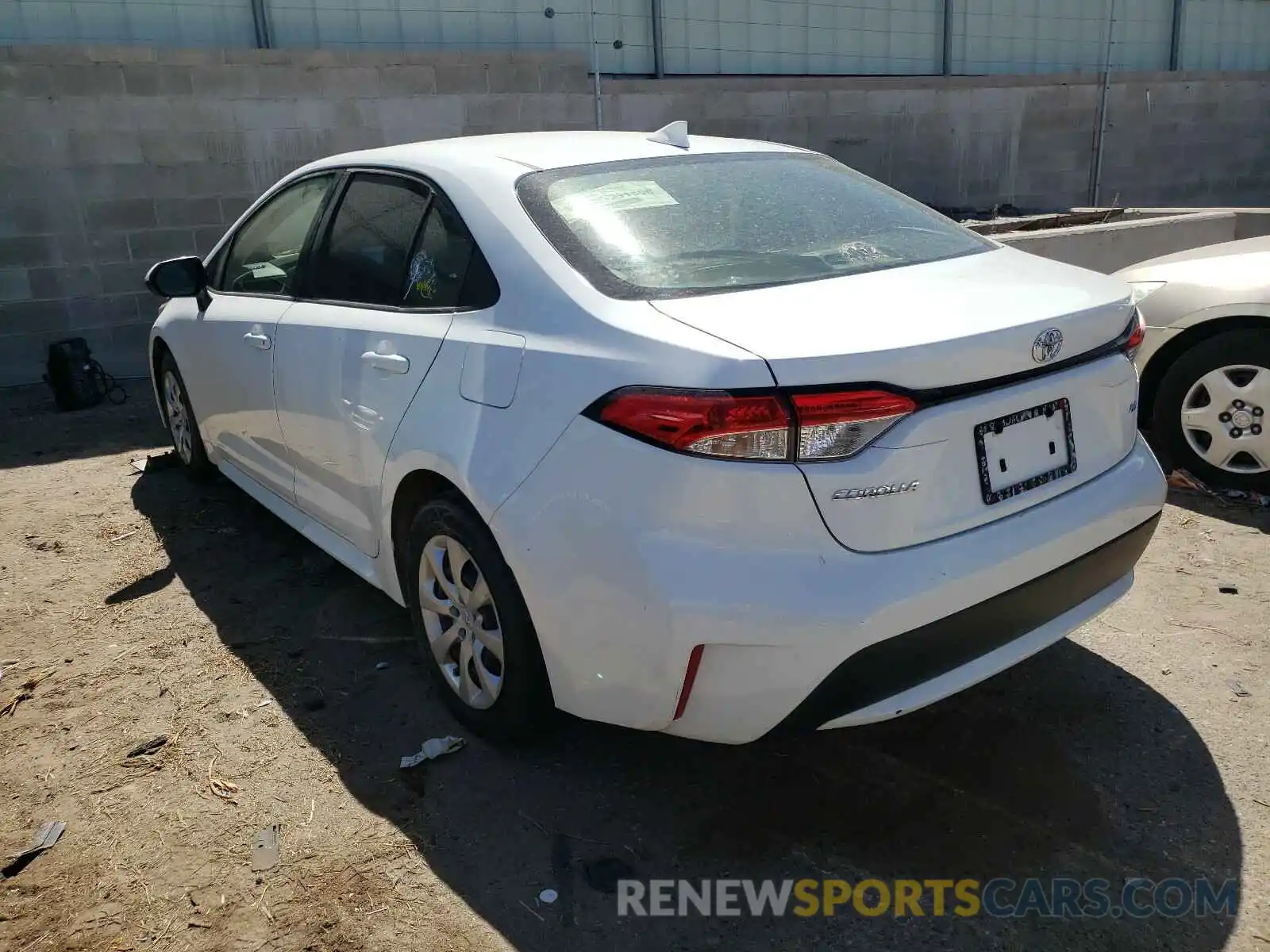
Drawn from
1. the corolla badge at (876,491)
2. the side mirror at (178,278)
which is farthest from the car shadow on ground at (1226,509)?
the side mirror at (178,278)

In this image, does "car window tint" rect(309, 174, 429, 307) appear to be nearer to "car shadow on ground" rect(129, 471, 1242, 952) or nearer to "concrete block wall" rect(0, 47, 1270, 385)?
"car shadow on ground" rect(129, 471, 1242, 952)

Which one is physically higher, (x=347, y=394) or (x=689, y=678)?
(x=347, y=394)

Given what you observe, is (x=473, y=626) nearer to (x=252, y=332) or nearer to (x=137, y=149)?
(x=252, y=332)

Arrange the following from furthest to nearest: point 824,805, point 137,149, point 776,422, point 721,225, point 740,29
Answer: point 740,29 < point 137,149 < point 721,225 < point 824,805 < point 776,422

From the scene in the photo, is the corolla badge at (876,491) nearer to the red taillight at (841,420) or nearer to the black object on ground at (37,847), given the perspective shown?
the red taillight at (841,420)

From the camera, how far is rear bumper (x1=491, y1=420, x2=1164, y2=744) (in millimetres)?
2172

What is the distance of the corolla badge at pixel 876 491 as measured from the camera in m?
2.17

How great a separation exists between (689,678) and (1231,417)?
11.6 ft

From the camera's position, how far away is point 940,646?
2.31 meters

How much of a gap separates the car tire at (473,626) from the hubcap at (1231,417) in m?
3.48

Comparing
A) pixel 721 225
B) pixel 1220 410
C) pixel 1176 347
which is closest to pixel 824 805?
pixel 721 225

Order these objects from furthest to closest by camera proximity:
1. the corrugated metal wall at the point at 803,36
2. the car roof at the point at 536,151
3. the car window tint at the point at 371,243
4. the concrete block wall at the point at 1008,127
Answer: the corrugated metal wall at the point at 803,36 < the concrete block wall at the point at 1008,127 < the car window tint at the point at 371,243 < the car roof at the point at 536,151

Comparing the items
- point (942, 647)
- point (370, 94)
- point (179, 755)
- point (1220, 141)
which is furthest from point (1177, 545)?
point (1220, 141)

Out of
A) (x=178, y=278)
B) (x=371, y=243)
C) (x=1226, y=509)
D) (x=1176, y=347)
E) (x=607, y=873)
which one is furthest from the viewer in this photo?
(x=1176, y=347)
